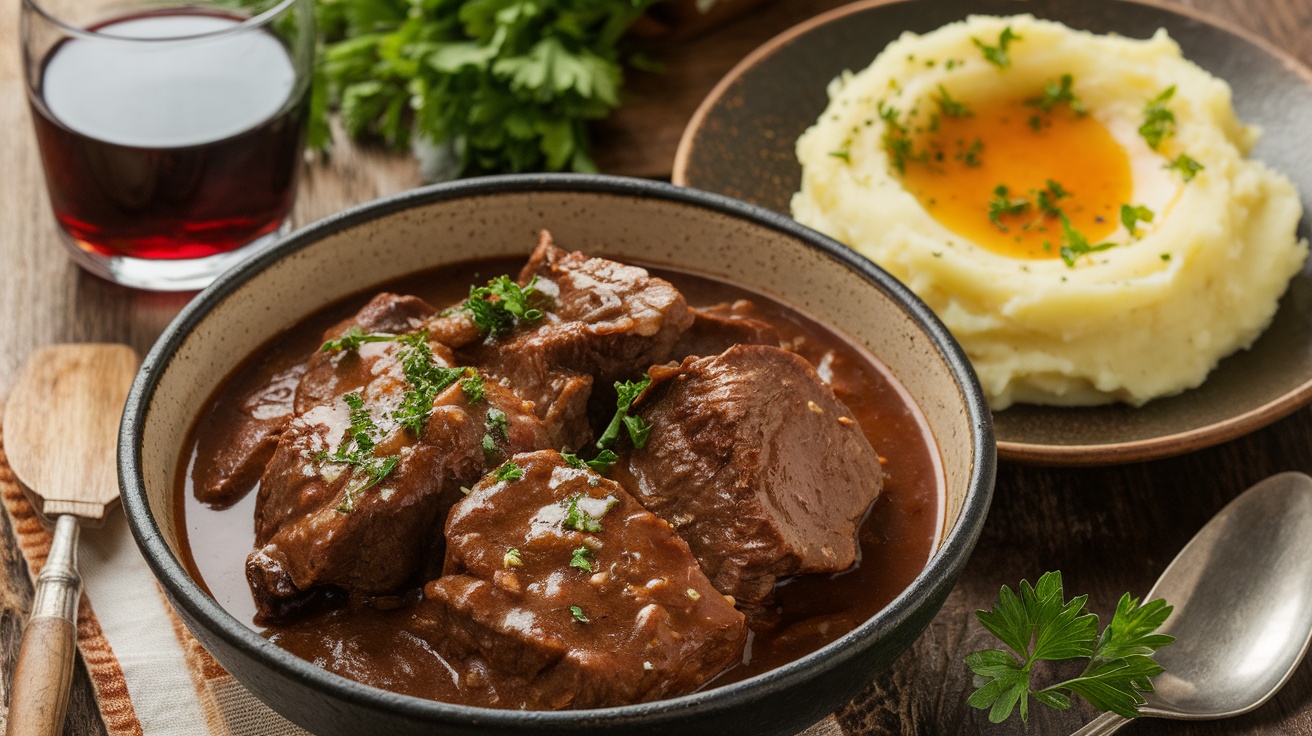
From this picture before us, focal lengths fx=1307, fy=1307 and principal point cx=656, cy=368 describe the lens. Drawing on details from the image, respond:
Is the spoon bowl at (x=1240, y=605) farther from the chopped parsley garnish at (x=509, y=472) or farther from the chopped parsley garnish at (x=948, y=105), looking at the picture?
the chopped parsley garnish at (x=948, y=105)

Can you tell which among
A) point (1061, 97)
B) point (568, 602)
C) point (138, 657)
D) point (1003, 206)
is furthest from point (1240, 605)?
point (138, 657)

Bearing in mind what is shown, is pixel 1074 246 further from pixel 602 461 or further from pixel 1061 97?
pixel 602 461

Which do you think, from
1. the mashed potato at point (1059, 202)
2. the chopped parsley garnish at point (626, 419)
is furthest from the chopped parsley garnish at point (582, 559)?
the mashed potato at point (1059, 202)

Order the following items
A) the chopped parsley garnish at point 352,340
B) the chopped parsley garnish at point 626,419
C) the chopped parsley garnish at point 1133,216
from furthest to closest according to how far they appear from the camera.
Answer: the chopped parsley garnish at point 1133,216
the chopped parsley garnish at point 352,340
the chopped parsley garnish at point 626,419

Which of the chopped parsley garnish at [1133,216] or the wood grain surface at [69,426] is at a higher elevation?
the chopped parsley garnish at [1133,216]

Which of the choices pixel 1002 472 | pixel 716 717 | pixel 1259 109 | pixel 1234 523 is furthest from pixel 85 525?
pixel 1259 109
